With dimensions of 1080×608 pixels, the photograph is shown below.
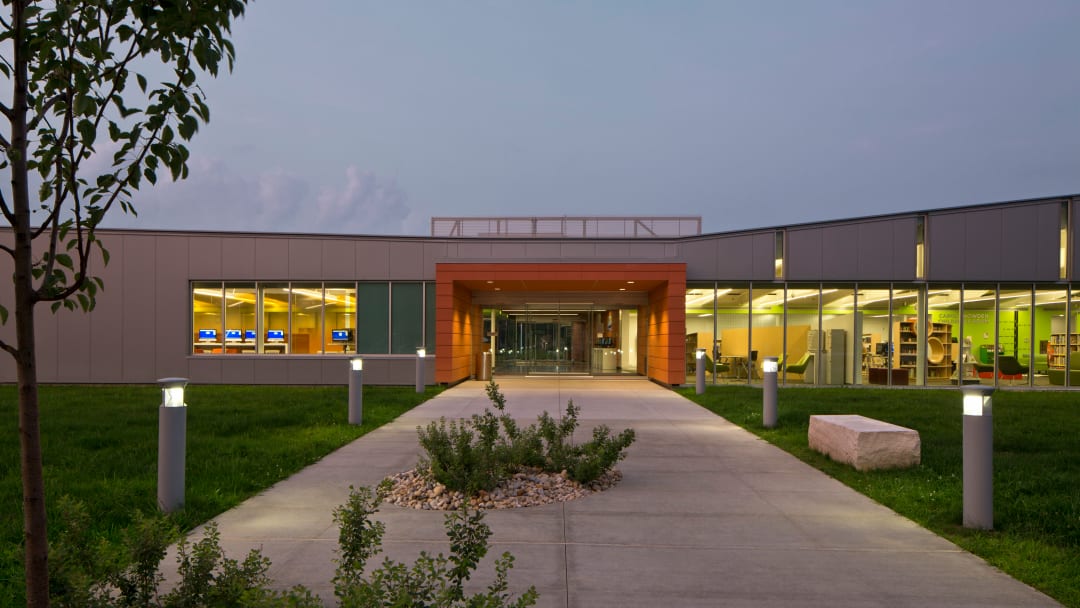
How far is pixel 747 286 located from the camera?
22.0 meters

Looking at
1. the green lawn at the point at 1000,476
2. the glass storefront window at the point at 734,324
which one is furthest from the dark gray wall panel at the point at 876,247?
the green lawn at the point at 1000,476

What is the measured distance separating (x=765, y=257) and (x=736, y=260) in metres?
0.87

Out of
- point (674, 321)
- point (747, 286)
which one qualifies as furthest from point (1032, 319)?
point (674, 321)

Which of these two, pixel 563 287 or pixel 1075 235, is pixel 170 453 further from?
pixel 1075 235

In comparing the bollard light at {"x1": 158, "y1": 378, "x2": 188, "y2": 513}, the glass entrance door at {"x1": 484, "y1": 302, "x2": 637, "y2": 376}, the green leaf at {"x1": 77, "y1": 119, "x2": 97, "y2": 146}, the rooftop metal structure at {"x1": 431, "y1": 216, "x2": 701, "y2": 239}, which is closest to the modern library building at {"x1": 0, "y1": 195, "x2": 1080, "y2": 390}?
the rooftop metal structure at {"x1": 431, "y1": 216, "x2": 701, "y2": 239}

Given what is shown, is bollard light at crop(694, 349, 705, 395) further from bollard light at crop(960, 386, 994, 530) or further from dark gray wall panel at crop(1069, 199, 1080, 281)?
bollard light at crop(960, 386, 994, 530)

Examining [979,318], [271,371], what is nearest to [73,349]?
[271,371]

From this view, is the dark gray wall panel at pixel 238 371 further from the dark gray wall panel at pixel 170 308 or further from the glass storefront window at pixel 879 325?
the glass storefront window at pixel 879 325

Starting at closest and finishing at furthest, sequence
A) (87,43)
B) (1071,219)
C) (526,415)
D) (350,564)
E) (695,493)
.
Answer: (87,43), (350,564), (695,493), (526,415), (1071,219)

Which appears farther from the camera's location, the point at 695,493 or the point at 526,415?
the point at 526,415

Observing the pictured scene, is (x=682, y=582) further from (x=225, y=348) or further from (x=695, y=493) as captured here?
(x=225, y=348)

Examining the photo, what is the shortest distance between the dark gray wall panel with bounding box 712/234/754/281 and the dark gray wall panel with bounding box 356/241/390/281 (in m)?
9.69

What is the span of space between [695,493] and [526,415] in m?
7.00

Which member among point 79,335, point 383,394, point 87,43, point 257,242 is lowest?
point 383,394
